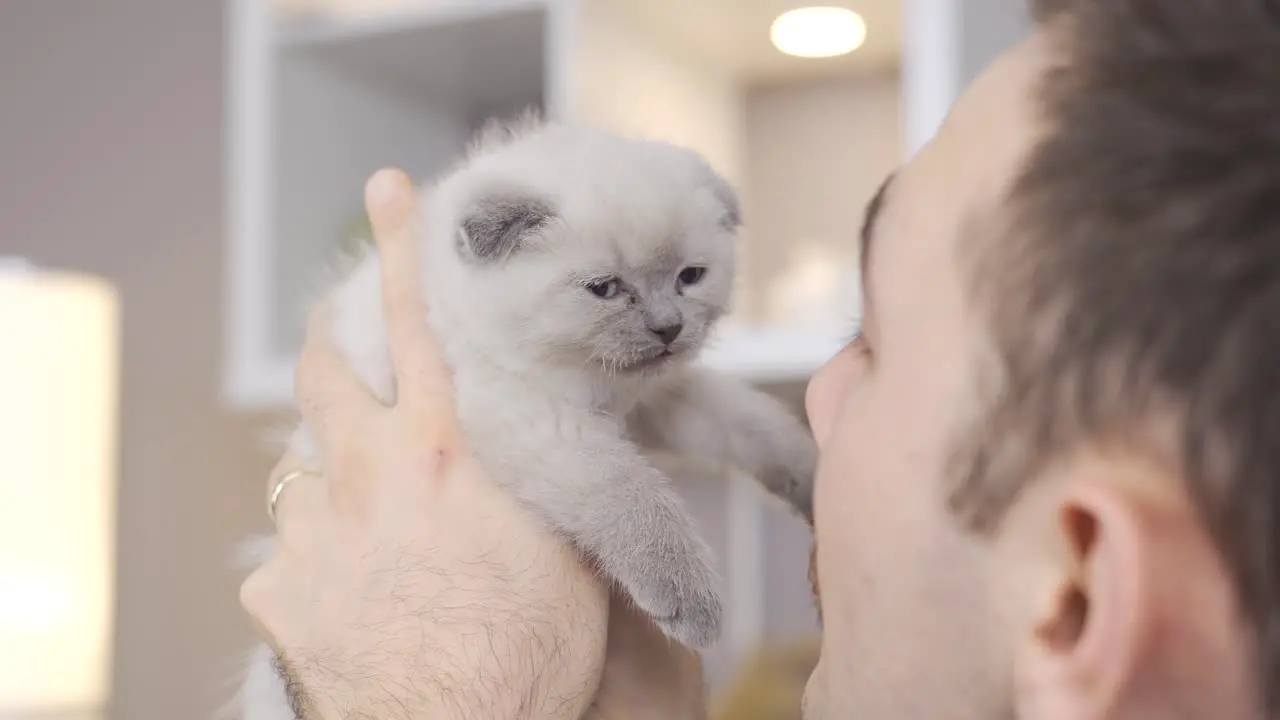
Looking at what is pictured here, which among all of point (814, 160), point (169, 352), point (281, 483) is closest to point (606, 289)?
point (281, 483)

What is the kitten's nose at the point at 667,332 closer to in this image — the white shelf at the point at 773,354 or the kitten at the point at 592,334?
the kitten at the point at 592,334

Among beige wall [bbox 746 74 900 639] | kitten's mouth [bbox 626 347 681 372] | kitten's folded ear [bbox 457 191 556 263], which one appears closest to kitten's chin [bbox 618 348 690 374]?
kitten's mouth [bbox 626 347 681 372]

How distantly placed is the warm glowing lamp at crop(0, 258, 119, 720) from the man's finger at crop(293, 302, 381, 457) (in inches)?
58.1

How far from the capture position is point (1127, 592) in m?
0.46

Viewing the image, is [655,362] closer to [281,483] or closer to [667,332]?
[667,332]

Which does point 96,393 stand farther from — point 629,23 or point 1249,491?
point 1249,491

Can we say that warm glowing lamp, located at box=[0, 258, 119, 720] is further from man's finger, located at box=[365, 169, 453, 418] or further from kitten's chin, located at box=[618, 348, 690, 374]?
kitten's chin, located at box=[618, 348, 690, 374]

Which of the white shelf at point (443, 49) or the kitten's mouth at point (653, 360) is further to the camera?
the white shelf at point (443, 49)

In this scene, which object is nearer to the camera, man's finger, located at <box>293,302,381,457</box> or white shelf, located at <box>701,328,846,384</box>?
man's finger, located at <box>293,302,381,457</box>

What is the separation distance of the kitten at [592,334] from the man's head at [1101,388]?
316mm

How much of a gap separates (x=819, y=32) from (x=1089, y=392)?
1.22m

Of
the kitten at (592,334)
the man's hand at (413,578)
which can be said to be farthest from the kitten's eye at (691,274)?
the man's hand at (413,578)

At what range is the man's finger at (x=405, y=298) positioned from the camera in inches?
36.3

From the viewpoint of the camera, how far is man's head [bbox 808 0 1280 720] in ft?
1.50
